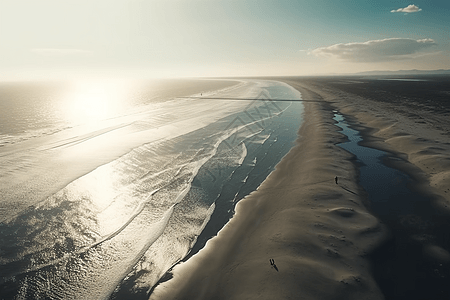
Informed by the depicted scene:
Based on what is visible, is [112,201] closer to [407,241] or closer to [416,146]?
[407,241]

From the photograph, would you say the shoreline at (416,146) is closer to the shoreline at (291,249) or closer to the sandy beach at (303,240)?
the sandy beach at (303,240)

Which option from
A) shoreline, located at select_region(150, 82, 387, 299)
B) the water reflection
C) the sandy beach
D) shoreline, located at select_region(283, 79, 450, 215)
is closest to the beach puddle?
the sandy beach

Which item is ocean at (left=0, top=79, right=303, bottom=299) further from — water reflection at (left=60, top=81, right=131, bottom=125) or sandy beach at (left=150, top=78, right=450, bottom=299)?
water reflection at (left=60, top=81, right=131, bottom=125)

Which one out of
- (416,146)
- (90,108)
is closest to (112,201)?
(416,146)

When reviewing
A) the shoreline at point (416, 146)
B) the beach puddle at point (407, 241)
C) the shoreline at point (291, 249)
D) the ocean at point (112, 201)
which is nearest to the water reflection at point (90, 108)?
the ocean at point (112, 201)

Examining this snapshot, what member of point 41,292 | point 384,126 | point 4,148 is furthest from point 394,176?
point 4,148

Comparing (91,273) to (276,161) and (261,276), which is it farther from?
(276,161)
